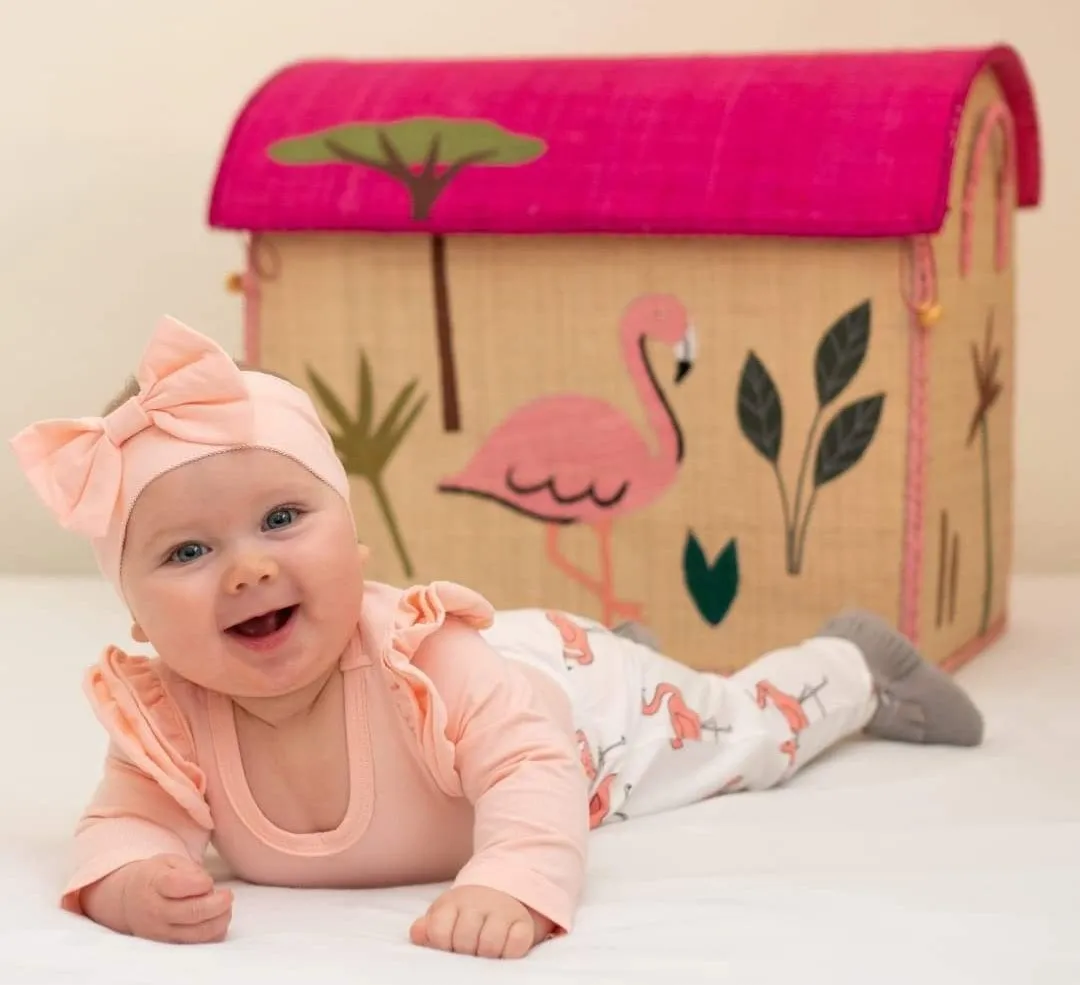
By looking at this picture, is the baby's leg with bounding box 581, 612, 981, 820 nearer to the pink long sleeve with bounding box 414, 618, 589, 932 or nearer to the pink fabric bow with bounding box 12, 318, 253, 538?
the pink long sleeve with bounding box 414, 618, 589, 932

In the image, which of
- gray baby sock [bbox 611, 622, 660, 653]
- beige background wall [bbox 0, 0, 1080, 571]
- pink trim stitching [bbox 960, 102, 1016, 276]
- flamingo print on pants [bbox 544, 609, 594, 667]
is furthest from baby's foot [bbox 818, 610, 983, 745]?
beige background wall [bbox 0, 0, 1080, 571]

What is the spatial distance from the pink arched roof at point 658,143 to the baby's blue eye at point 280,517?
0.71 metres

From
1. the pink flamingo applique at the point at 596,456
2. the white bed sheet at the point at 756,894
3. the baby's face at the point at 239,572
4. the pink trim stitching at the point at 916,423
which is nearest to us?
the white bed sheet at the point at 756,894

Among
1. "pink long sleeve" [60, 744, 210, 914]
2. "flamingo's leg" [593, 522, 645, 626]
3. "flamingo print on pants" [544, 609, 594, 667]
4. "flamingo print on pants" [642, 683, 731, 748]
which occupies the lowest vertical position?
"flamingo's leg" [593, 522, 645, 626]

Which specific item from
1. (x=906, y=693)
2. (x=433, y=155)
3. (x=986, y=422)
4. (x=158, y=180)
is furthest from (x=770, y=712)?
(x=158, y=180)

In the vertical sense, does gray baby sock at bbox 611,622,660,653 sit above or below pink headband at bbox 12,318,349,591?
below

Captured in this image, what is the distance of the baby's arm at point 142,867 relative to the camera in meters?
0.92

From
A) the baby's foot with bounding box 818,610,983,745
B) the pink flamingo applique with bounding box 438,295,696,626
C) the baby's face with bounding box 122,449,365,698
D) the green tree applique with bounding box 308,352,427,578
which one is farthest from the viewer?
the green tree applique with bounding box 308,352,427,578

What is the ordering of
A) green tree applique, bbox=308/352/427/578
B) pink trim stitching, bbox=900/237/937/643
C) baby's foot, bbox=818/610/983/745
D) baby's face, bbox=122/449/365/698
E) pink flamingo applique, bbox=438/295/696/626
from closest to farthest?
1. baby's face, bbox=122/449/365/698
2. baby's foot, bbox=818/610/983/745
3. pink trim stitching, bbox=900/237/937/643
4. pink flamingo applique, bbox=438/295/696/626
5. green tree applique, bbox=308/352/427/578

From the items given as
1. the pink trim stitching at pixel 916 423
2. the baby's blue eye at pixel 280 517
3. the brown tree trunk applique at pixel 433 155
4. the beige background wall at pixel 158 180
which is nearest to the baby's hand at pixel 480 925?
the baby's blue eye at pixel 280 517

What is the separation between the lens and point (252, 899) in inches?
40.2

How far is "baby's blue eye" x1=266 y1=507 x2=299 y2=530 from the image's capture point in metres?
1.00

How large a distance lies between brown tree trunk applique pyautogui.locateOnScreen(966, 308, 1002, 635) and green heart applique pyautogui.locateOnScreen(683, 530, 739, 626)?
26cm

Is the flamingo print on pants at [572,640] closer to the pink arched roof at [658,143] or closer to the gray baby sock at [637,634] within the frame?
the gray baby sock at [637,634]
